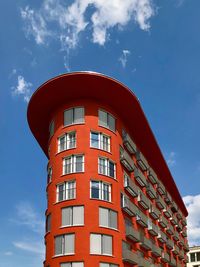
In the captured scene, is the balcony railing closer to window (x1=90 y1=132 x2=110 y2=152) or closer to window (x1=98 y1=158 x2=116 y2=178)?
window (x1=98 y1=158 x2=116 y2=178)

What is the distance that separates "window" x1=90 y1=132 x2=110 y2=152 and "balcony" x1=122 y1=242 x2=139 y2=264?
1113 cm

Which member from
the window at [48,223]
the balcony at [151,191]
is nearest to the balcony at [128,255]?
the window at [48,223]

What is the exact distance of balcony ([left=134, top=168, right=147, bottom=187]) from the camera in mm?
53275

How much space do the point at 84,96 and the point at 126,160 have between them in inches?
374

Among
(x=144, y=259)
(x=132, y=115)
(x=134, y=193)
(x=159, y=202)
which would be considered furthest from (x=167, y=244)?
(x=132, y=115)

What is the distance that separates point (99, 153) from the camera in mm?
43906

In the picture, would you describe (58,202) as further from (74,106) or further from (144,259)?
(144,259)

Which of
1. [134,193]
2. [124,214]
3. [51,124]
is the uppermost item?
[51,124]

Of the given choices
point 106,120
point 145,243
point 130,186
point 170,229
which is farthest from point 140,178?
point 170,229

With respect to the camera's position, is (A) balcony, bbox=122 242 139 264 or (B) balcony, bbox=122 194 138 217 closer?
(A) balcony, bbox=122 242 139 264

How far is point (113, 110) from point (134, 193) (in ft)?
36.0

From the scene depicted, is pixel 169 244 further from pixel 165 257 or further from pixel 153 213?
pixel 153 213

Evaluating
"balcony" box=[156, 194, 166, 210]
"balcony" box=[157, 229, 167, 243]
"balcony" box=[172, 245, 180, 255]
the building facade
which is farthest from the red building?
the building facade

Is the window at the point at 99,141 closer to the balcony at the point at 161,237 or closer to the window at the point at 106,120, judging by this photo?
the window at the point at 106,120
